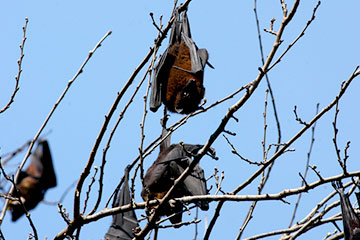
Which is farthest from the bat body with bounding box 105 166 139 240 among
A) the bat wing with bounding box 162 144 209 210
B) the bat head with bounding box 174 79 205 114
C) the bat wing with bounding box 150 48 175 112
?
the bat wing with bounding box 150 48 175 112

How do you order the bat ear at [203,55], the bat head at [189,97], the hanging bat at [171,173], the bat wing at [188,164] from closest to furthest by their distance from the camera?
the bat wing at [188,164], the hanging bat at [171,173], the bat head at [189,97], the bat ear at [203,55]

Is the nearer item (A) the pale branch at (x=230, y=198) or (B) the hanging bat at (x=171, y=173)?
(A) the pale branch at (x=230, y=198)

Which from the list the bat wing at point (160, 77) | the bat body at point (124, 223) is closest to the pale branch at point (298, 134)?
the bat body at point (124, 223)

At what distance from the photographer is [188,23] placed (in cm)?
863

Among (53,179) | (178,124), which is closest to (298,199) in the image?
(178,124)

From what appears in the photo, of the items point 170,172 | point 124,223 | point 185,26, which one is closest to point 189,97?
point 170,172

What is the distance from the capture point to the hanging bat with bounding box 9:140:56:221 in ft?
27.7

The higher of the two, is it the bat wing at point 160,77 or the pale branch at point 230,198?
the bat wing at point 160,77

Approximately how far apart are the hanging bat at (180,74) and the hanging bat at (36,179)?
7.16ft

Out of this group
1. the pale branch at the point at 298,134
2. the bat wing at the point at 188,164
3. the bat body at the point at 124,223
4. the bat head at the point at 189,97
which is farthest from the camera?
the bat head at the point at 189,97

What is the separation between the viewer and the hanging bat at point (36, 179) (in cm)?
844

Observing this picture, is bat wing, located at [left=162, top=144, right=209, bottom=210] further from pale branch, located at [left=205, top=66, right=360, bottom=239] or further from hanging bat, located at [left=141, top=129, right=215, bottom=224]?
pale branch, located at [left=205, top=66, right=360, bottom=239]

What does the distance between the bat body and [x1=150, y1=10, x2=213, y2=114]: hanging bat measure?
1453mm

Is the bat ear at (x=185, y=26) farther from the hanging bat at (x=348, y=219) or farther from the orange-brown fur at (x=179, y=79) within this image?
the hanging bat at (x=348, y=219)
